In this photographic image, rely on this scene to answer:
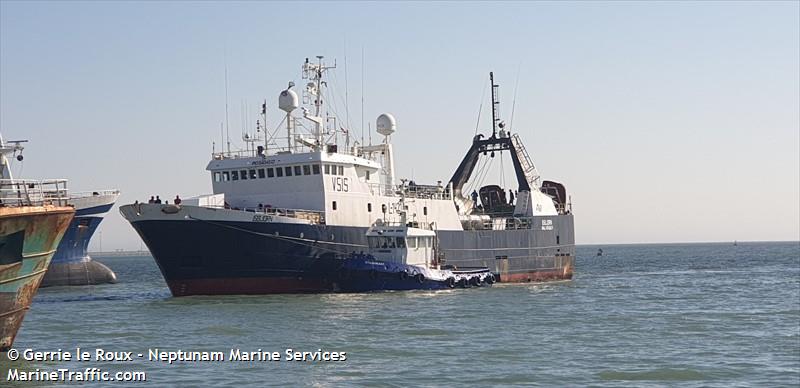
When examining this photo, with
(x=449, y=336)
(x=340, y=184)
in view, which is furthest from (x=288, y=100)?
(x=449, y=336)

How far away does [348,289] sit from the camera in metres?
45.6

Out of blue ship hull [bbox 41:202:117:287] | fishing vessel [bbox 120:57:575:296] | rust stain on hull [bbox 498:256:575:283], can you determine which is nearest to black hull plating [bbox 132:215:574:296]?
fishing vessel [bbox 120:57:575:296]

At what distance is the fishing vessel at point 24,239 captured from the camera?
2364cm

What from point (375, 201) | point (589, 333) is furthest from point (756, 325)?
point (375, 201)

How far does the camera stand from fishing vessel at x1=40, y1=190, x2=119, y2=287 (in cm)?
6347

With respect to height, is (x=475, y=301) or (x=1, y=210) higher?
(x=1, y=210)

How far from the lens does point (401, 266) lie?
1855 inches

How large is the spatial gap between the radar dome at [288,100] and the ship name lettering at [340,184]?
14.3 ft

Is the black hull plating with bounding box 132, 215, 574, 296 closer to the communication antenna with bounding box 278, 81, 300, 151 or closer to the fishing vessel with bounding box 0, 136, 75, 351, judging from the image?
the communication antenna with bounding box 278, 81, 300, 151

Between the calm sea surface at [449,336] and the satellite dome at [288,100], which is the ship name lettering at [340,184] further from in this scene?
the calm sea surface at [449,336]

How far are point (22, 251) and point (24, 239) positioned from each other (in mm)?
342

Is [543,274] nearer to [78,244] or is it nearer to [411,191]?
[411,191]

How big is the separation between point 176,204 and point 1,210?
20382mm

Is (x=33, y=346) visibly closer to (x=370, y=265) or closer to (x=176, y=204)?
(x=176, y=204)
